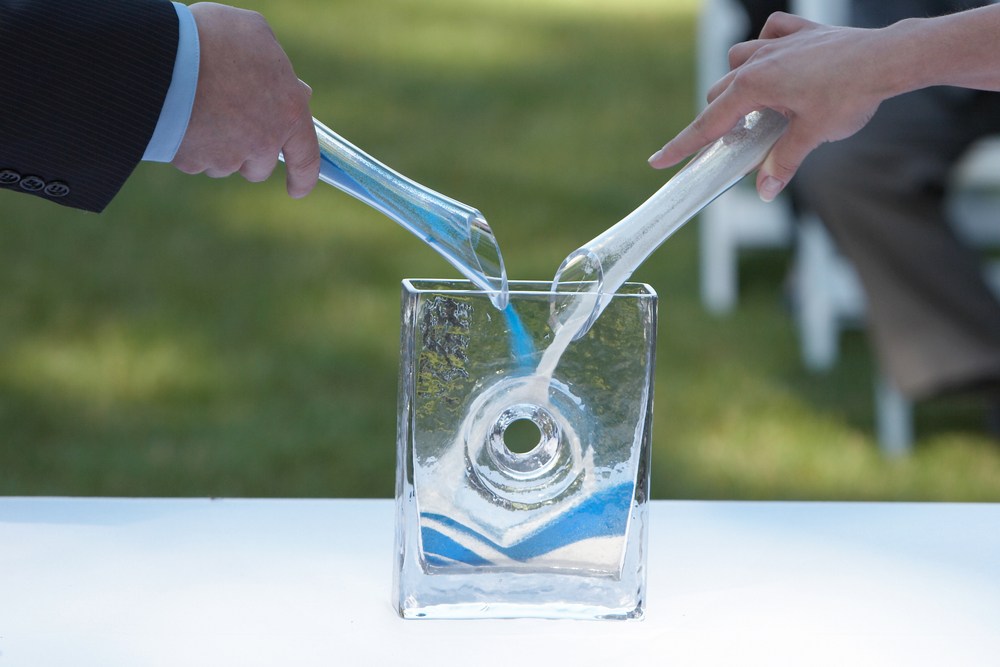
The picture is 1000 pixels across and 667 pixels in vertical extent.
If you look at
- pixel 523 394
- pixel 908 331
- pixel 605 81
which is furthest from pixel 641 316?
pixel 605 81

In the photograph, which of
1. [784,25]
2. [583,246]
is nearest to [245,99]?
[583,246]

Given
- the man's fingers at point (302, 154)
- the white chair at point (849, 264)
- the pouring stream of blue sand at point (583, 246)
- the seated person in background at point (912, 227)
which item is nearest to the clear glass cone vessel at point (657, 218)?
the pouring stream of blue sand at point (583, 246)

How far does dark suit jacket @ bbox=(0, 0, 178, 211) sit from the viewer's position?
69 cm

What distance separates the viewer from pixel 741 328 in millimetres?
2764

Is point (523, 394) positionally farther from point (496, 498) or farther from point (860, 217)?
point (860, 217)

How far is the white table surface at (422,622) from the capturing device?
667 millimetres

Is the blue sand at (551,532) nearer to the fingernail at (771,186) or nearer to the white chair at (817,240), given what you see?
the fingernail at (771,186)

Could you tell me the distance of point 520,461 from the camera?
710 millimetres

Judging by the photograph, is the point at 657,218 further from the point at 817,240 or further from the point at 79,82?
the point at 817,240

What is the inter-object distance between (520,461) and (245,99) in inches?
9.9

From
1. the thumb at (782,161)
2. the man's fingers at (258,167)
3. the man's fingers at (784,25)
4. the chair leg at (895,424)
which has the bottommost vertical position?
the thumb at (782,161)

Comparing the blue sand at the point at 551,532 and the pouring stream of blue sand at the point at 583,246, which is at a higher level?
the pouring stream of blue sand at the point at 583,246

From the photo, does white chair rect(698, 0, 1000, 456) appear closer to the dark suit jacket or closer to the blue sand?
the blue sand

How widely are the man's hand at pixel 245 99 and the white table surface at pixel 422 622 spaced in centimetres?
23
